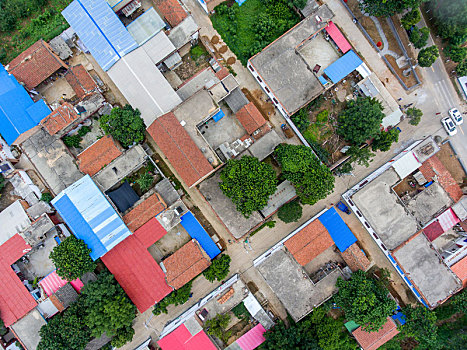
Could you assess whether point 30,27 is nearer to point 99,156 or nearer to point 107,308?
point 99,156

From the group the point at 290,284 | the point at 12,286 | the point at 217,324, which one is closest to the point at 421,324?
the point at 290,284

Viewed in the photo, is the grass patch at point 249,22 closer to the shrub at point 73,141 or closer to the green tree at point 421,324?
the shrub at point 73,141

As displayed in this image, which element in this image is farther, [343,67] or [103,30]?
[343,67]

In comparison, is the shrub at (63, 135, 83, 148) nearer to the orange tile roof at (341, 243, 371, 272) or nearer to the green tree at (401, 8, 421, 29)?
the orange tile roof at (341, 243, 371, 272)

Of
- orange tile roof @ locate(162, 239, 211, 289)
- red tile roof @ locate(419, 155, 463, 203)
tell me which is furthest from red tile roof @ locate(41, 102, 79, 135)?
red tile roof @ locate(419, 155, 463, 203)

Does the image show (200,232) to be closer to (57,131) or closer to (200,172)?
(200,172)

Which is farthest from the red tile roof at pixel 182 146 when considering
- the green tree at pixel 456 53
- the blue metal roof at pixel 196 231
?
the green tree at pixel 456 53
